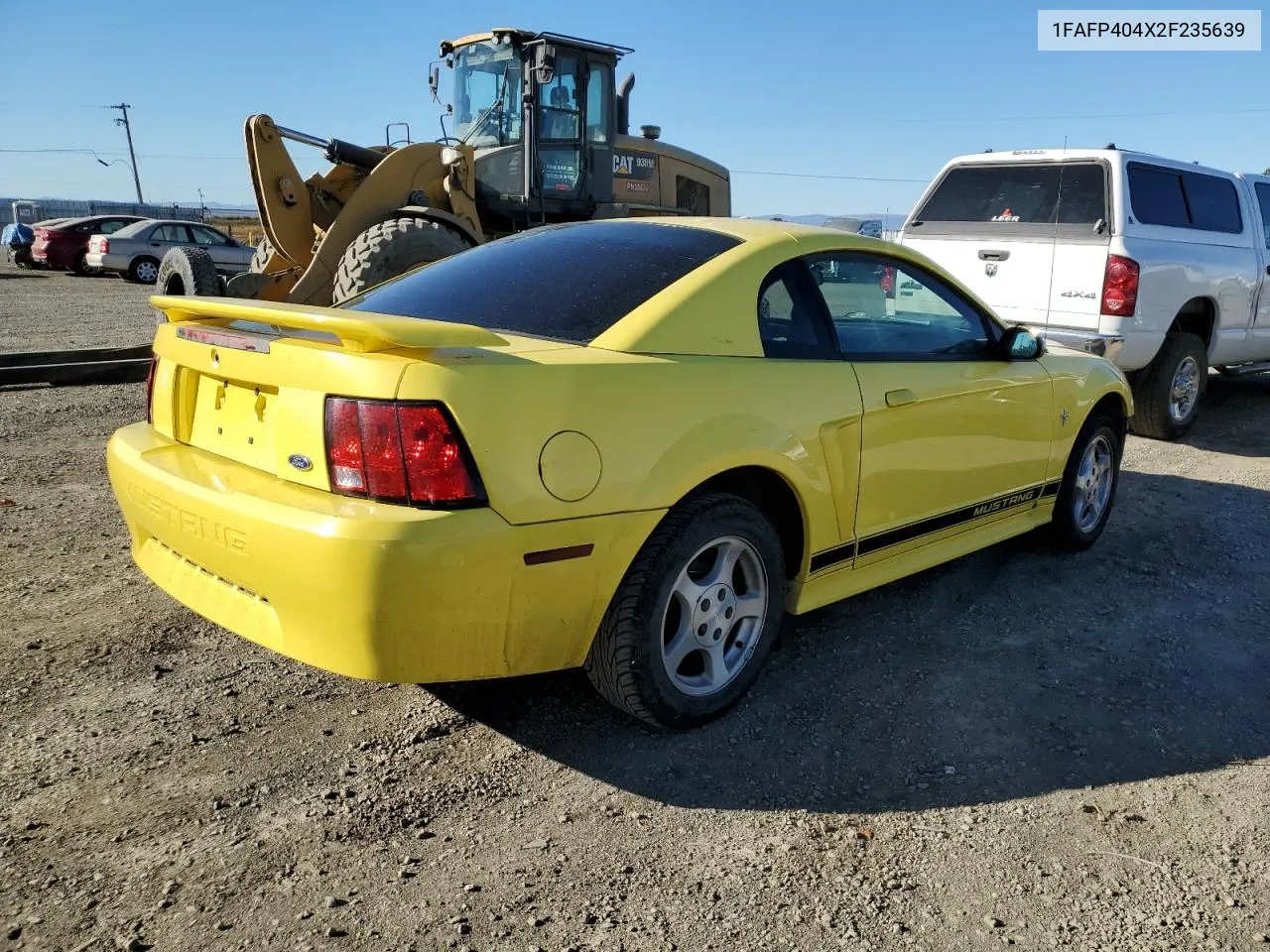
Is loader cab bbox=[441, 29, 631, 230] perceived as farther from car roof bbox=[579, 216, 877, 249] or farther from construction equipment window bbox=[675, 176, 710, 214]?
car roof bbox=[579, 216, 877, 249]

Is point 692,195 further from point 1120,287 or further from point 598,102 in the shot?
point 1120,287

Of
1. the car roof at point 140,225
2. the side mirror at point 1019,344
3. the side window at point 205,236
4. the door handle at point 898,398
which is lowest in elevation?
the door handle at point 898,398

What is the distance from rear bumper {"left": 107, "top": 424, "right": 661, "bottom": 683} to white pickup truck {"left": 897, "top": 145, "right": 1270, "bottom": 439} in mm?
5568

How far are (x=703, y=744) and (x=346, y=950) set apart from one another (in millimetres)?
1267

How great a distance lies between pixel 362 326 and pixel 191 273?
751 cm

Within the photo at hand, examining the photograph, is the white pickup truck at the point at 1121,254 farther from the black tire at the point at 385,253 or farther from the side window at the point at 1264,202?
the black tire at the point at 385,253

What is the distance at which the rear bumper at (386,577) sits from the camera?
2424mm

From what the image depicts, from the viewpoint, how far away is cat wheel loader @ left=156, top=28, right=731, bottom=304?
26.9ft

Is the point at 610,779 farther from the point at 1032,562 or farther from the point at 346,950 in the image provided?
the point at 1032,562

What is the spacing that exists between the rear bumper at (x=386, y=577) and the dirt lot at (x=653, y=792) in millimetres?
414

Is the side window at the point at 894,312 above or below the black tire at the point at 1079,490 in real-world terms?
above

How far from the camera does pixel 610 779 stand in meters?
2.87

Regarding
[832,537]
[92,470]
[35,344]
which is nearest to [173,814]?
[832,537]

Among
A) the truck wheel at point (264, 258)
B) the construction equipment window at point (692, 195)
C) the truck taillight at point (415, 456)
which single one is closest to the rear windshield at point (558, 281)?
the truck taillight at point (415, 456)
